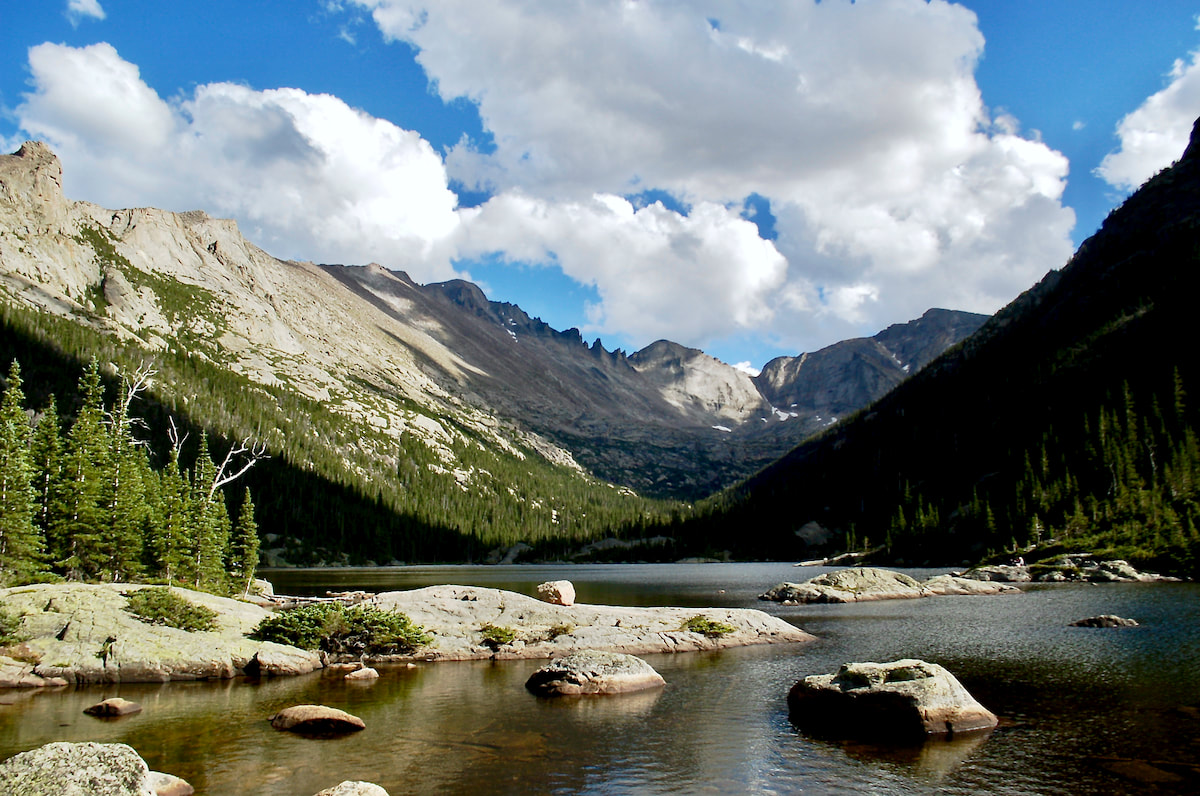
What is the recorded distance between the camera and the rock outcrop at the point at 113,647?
110ft

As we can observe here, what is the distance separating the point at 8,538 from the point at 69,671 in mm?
17925

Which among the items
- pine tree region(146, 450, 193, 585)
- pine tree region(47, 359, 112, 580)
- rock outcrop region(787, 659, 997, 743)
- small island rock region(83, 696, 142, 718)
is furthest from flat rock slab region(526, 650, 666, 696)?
pine tree region(146, 450, 193, 585)

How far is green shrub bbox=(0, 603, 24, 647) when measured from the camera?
33531 mm

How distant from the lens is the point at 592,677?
32719 mm

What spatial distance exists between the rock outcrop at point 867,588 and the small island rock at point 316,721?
64364 mm

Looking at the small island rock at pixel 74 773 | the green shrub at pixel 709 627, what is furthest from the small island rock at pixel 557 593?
the small island rock at pixel 74 773

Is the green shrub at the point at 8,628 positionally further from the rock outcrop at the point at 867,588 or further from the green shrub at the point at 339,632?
the rock outcrop at the point at 867,588

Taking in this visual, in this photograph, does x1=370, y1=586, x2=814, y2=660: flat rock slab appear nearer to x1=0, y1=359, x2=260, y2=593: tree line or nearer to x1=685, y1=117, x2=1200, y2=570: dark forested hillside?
x1=0, y1=359, x2=260, y2=593: tree line

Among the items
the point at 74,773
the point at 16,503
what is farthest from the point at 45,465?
the point at 74,773

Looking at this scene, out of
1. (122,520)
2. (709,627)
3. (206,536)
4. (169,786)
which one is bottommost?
(169,786)

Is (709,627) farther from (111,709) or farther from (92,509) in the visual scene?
(92,509)

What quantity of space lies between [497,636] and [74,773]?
97.1 ft

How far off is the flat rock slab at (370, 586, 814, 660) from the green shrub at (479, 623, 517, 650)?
258mm

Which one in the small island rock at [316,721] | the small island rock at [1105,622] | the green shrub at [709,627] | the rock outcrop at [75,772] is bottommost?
the small island rock at [316,721]
